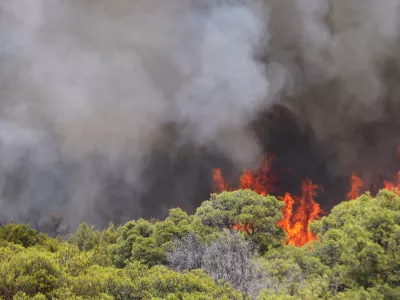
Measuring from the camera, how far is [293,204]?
124 m

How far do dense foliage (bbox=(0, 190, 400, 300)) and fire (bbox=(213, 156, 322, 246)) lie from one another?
4580cm

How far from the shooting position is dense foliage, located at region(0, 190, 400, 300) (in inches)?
695

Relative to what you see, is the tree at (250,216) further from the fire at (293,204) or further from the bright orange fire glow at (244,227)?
the fire at (293,204)

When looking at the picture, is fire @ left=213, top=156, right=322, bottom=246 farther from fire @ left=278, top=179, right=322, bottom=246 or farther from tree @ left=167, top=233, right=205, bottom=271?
tree @ left=167, top=233, right=205, bottom=271

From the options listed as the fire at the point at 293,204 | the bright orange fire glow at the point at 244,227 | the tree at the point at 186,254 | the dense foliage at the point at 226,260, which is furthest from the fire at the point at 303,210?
the tree at the point at 186,254

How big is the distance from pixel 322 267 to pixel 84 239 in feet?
282

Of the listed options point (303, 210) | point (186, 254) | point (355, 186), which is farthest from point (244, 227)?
point (355, 186)

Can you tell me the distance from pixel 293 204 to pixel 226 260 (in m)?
93.9

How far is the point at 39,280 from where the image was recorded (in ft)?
62.1

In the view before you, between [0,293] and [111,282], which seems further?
[111,282]

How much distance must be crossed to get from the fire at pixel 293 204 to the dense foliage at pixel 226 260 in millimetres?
45797

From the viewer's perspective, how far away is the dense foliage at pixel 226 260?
17.7m

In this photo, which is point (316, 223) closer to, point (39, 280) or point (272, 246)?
point (272, 246)

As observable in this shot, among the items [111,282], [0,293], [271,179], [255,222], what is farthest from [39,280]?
[271,179]
